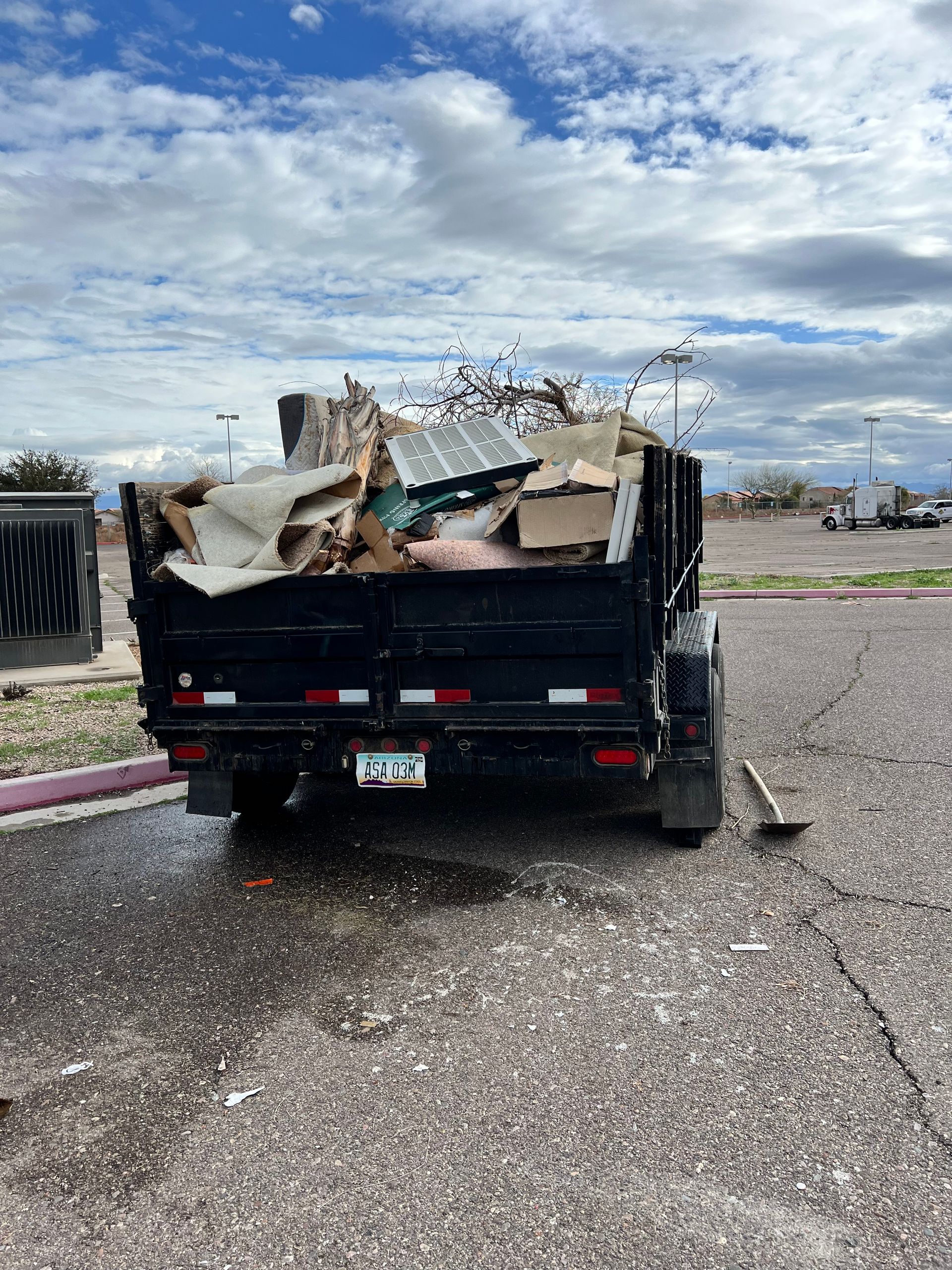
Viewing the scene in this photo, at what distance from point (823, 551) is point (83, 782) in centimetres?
3432

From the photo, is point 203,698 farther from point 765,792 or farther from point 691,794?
point 765,792

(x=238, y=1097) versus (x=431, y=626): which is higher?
(x=431, y=626)

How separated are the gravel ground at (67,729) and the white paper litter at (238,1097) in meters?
4.20

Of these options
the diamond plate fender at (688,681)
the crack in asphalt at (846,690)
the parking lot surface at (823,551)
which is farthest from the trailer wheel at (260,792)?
the parking lot surface at (823,551)

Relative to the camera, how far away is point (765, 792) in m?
5.74

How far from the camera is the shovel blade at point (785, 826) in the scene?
511cm

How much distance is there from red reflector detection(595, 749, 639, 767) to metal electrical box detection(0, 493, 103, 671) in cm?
773

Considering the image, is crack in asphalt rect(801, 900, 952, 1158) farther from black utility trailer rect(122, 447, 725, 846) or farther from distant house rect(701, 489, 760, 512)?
distant house rect(701, 489, 760, 512)

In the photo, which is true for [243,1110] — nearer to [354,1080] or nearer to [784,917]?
[354,1080]

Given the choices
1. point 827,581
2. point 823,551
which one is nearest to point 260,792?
point 827,581

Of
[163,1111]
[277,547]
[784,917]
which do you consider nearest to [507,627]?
[277,547]

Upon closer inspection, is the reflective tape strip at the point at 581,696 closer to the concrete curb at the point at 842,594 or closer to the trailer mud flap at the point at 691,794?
the trailer mud flap at the point at 691,794

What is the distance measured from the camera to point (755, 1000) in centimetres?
348

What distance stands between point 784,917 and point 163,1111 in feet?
8.61
